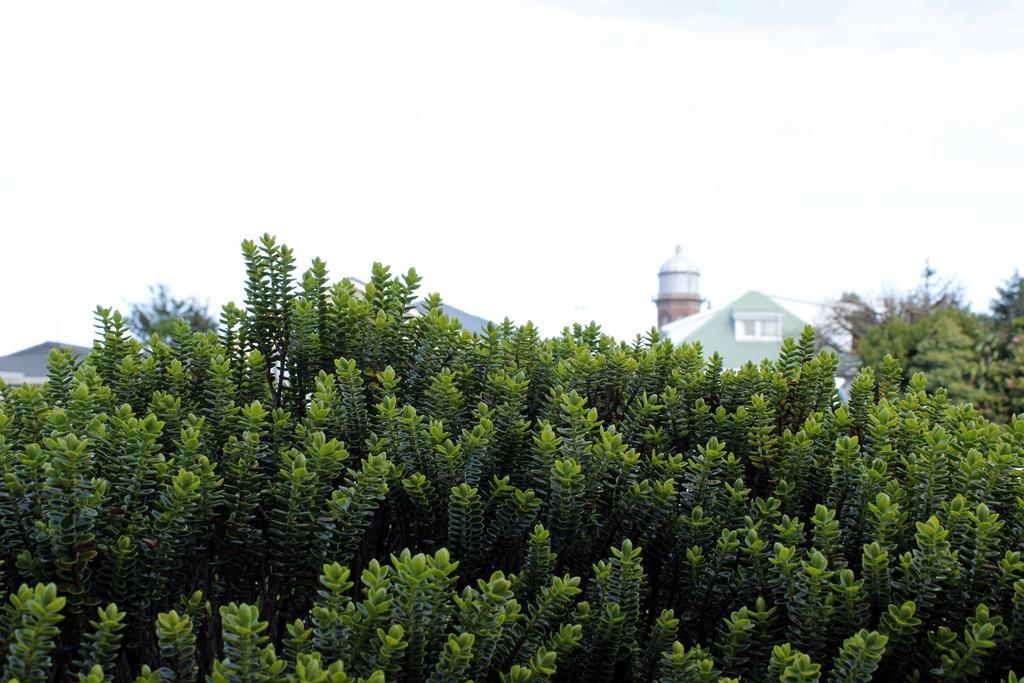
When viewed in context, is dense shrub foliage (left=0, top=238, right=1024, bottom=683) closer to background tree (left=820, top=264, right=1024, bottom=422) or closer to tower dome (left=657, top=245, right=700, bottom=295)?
background tree (left=820, top=264, right=1024, bottom=422)

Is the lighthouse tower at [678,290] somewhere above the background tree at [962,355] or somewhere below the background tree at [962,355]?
above

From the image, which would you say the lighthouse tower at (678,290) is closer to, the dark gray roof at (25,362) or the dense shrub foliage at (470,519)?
the dark gray roof at (25,362)

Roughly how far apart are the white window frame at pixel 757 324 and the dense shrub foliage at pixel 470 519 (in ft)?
212

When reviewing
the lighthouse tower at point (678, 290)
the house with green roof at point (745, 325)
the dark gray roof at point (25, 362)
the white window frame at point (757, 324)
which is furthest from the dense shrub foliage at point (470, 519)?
the lighthouse tower at point (678, 290)

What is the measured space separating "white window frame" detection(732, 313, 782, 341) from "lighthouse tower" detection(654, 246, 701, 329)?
2016 centimetres

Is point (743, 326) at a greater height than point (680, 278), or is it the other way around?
point (680, 278)

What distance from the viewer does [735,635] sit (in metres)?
2.20

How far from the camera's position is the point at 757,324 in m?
66.4

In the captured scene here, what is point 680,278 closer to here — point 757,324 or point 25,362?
point 757,324

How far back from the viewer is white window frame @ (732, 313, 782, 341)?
6588cm

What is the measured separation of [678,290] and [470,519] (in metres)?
86.6


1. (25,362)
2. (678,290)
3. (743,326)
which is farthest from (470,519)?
(678,290)

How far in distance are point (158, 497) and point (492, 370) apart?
1220 millimetres

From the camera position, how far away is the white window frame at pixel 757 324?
65.9 metres
